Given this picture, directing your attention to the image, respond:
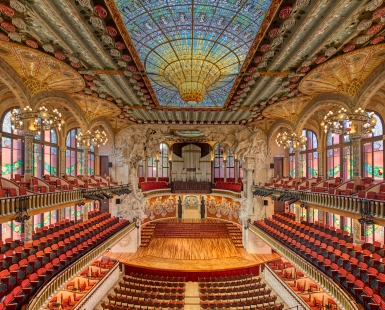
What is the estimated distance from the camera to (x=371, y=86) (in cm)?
920

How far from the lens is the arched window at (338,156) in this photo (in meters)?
14.6

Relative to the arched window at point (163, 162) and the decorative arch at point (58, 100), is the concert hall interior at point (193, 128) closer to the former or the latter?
the decorative arch at point (58, 100)

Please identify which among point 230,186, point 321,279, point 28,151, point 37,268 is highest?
point 28,151

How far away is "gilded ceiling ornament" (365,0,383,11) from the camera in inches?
218

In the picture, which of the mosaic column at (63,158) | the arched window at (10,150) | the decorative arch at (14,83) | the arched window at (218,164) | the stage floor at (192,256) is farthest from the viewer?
the arched window at (218,164)

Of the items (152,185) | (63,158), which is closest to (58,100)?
(63,158)

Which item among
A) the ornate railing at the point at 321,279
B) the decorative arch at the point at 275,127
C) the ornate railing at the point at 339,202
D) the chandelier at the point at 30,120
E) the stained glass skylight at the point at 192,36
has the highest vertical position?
the stained glass skylight at the point at 192,36

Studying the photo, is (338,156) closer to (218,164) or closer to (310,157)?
(310,157)

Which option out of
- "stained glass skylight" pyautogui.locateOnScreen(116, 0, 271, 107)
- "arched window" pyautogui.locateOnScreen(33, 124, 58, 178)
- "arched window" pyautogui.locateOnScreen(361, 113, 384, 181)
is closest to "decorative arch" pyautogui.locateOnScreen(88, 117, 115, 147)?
"arched window" pyautogui.locateOnScreen(33, 124, 58, 178)

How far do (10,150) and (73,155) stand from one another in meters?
5.94

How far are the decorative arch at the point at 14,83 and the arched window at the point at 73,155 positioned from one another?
9.24 metres

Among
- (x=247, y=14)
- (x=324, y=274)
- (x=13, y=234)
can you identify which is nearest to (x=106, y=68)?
(x=247, y=14)

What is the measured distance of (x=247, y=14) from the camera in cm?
649

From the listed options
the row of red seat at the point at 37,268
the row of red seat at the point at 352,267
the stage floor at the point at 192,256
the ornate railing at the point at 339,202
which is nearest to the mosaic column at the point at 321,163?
the ornate railing at the point at 339,202
